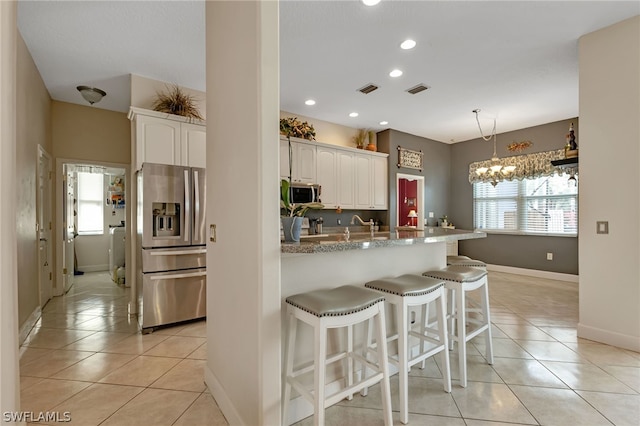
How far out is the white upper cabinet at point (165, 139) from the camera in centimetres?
342

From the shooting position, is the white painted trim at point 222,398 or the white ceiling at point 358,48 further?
the white ceiling at point 358,48

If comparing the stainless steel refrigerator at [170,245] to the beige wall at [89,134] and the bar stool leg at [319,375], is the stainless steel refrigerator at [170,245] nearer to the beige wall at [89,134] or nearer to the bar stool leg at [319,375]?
the beige wall at [89,134]

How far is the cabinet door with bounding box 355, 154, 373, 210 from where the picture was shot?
18.3 ft

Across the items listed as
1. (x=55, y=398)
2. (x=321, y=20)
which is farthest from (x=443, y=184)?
(x=55, y=398)

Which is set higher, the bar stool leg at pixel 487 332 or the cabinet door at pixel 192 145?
the cabinet door at pixel 192 145

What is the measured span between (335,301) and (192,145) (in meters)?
3.03

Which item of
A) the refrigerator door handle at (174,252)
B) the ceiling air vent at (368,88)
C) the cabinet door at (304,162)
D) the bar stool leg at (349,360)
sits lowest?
the bar stool leg at (349,360)

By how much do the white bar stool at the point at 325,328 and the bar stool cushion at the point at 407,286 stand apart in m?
0.18

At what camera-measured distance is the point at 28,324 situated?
3.02m

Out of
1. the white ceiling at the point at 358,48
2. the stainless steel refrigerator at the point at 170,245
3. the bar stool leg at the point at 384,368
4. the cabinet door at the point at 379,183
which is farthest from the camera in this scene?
the cabinet door at the point at 379,183

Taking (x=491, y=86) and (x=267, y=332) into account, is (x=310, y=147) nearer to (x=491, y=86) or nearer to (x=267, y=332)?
(x=491, y=86)

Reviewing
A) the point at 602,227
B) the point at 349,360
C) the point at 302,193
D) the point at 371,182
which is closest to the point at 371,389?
the point at 349,360

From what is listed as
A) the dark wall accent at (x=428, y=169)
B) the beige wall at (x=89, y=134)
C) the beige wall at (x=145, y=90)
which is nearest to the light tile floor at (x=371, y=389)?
the beige wall at (x=89, y=134)

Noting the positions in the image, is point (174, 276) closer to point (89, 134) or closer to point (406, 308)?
point (406, 308)
